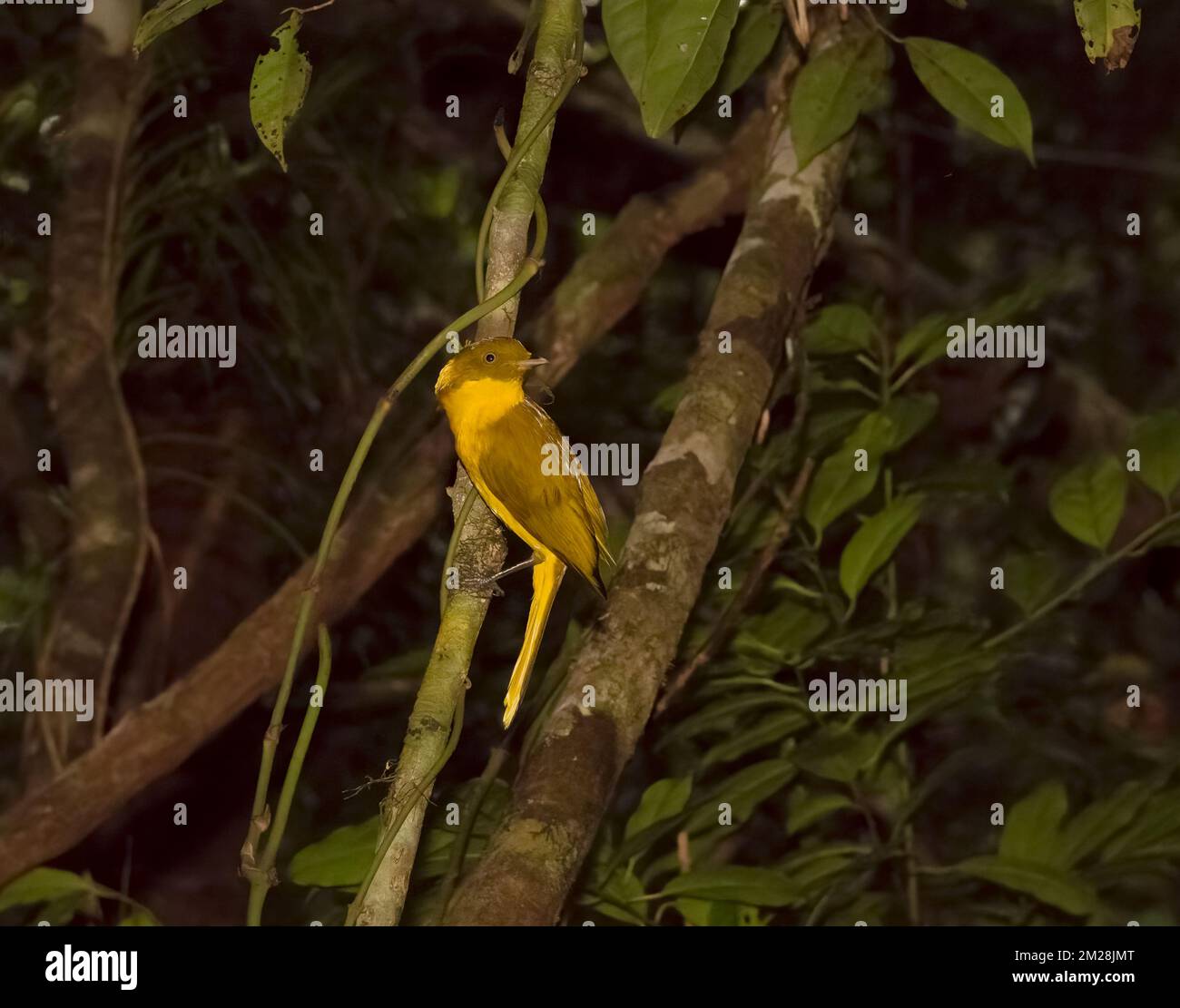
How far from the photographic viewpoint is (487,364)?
97cm

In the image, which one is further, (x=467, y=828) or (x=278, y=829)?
(x=467, y=828)

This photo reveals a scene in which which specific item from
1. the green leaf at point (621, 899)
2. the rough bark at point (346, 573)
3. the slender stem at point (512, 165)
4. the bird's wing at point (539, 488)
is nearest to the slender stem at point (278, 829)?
the bird's wing at point (539, 488)

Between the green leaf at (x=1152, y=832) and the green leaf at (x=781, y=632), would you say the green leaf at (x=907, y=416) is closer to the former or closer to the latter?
the green leaf at (x=781, y=632)

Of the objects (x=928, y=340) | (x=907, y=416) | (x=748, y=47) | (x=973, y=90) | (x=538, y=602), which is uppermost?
(x=748, y=47)

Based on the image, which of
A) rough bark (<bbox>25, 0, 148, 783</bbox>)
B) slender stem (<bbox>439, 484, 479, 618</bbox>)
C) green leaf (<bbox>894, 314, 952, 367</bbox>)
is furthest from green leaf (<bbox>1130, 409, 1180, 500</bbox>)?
rough bark (<bbox>25, 0, 148, 783</bbox>)

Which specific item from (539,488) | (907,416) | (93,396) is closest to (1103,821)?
(907,416)

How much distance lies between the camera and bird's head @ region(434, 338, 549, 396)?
96 cm

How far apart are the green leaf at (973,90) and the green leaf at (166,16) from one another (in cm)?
66

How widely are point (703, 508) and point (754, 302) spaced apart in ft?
0.97

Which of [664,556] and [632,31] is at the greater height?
[632,31]

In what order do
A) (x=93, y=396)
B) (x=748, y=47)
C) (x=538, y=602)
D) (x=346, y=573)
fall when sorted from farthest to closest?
(x=93, y=396) → (x=346, y=573) → (x=748, y=47) → (x=538, y=602)

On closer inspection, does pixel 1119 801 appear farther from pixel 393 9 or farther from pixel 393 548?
pixel 393 9

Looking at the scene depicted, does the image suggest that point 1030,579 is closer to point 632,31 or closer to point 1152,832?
point 1152,832

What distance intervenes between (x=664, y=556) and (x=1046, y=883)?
18.0 inches
